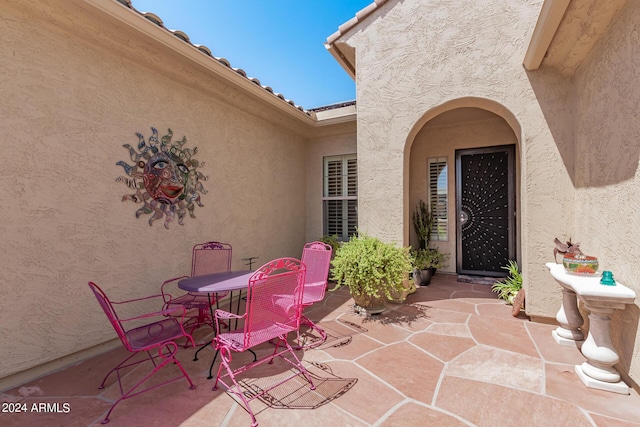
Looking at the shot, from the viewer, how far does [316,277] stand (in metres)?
4.75

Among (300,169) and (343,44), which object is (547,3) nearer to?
(343,44)

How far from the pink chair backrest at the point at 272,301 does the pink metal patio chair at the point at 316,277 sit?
2.45 feet

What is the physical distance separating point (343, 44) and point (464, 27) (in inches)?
95.6

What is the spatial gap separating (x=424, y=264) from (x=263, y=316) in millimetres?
4970

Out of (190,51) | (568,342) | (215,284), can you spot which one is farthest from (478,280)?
(190,51)

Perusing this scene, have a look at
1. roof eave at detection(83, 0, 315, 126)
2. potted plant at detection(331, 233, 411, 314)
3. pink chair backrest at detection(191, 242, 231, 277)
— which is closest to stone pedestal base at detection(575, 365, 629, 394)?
potted plant at detection(331, 233, 411, 314)

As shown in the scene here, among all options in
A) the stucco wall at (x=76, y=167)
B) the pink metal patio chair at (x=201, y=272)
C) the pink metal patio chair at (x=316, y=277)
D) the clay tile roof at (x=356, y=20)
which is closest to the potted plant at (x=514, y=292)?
the pink metal patio chair at (x=316, y=277)

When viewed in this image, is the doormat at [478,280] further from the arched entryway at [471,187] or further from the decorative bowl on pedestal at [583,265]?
the decorative bowl on pedestal at [583,265]

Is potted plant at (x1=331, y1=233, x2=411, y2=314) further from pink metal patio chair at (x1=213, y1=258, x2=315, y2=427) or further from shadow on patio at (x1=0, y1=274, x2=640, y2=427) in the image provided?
pink metal patio chair at (x1=213, y1=258, x2=315, y2=427)

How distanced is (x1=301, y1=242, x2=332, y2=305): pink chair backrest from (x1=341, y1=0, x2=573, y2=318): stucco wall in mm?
1551

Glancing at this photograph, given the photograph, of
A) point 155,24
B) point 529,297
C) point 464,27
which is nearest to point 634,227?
point 529,297

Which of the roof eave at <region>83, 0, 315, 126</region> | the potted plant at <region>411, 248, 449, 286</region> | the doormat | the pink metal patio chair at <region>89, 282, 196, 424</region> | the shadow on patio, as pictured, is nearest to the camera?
the shadow on patio

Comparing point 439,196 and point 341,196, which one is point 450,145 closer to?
point 439,196

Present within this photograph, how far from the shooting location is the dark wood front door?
282 inches
